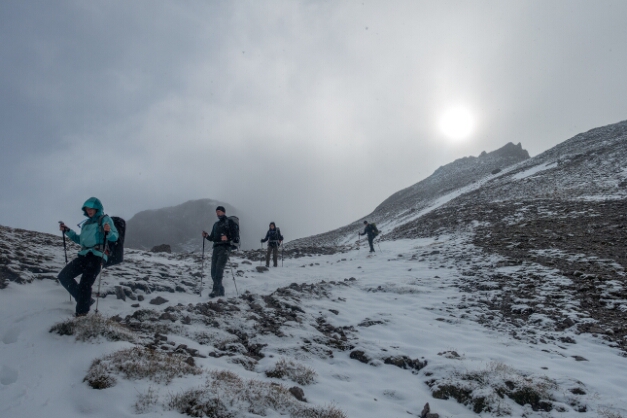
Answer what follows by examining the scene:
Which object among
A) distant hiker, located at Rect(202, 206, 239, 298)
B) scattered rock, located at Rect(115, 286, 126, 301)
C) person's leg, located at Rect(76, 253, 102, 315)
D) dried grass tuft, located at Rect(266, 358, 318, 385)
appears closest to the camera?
dried grass tuft, located at Rect(266, 358, 318, 385)

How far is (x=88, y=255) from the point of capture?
7.05m

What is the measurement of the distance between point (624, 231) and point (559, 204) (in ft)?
26.0

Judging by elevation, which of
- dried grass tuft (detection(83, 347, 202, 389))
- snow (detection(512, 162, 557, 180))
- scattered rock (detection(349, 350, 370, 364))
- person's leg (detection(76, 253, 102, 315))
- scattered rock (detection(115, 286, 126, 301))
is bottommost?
scattered rock (detection(349, 350, 370, 364))

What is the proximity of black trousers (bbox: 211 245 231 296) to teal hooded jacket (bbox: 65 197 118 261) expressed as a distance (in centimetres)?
384

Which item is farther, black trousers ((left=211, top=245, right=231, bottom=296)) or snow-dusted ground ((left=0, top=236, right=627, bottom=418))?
black trousers ((left=211, top=245, right=231, bottom=296))

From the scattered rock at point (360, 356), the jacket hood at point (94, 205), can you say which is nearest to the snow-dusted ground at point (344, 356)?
the scattered rock at point (360, 356)

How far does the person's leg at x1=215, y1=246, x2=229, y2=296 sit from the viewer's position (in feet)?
34.7

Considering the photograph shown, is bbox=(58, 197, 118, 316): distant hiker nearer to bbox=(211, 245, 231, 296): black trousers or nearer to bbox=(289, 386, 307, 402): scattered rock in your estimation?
bbox=(211, 245, 231, 296): black trousers

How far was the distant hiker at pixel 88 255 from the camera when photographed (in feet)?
22.0

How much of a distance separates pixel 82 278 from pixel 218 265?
4.38 m

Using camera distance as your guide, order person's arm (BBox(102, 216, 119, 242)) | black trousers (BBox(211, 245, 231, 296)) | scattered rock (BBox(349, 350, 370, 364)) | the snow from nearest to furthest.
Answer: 1. scattered rock (BBox(349, 350, 370, 364))
2. person's arm (BBox(102, 216, 119, 242))
3. black trousers (BBox(211, 245, 231, 296))
4. the snow

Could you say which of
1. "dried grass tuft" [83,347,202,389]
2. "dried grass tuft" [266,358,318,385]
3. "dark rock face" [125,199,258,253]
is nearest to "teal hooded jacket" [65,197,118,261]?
"dried grass tuft" [83,347,202,389]

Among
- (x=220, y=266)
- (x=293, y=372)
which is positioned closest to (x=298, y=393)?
(x=293, y=372)

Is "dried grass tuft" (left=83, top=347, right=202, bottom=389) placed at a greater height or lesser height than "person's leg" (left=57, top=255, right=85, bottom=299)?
lesser
